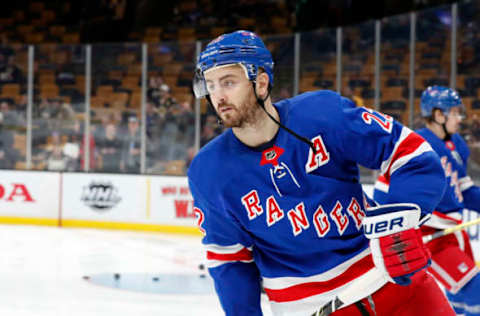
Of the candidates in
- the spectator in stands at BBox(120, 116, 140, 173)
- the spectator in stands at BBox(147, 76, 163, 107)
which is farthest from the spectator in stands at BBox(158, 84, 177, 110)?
the spectator in stands at BBox(120, 116, 140, 173)

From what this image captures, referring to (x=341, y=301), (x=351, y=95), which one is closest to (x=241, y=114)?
(x=341, y=301)

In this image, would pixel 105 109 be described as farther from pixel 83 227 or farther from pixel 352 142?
pixel 352 142

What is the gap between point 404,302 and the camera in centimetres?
149

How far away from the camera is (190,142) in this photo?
764 cm

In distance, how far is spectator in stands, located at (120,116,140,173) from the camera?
25.4 ft

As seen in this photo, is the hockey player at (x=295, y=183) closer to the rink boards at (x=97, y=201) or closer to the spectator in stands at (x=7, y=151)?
the rink boards at (x=97, y=201)

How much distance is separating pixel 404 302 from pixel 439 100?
1.75m

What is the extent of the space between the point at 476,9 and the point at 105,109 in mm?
4003

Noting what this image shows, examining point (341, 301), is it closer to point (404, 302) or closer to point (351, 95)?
point (404, 302)

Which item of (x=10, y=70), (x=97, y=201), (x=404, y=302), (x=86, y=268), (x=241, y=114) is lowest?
(x=86, y=268)

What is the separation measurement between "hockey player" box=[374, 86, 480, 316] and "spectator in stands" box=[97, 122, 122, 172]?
512cm

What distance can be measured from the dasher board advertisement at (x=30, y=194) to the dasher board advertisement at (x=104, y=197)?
137 millimetres

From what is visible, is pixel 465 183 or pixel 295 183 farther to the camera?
pixel 465 183

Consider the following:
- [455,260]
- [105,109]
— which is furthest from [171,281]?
[105,109]
